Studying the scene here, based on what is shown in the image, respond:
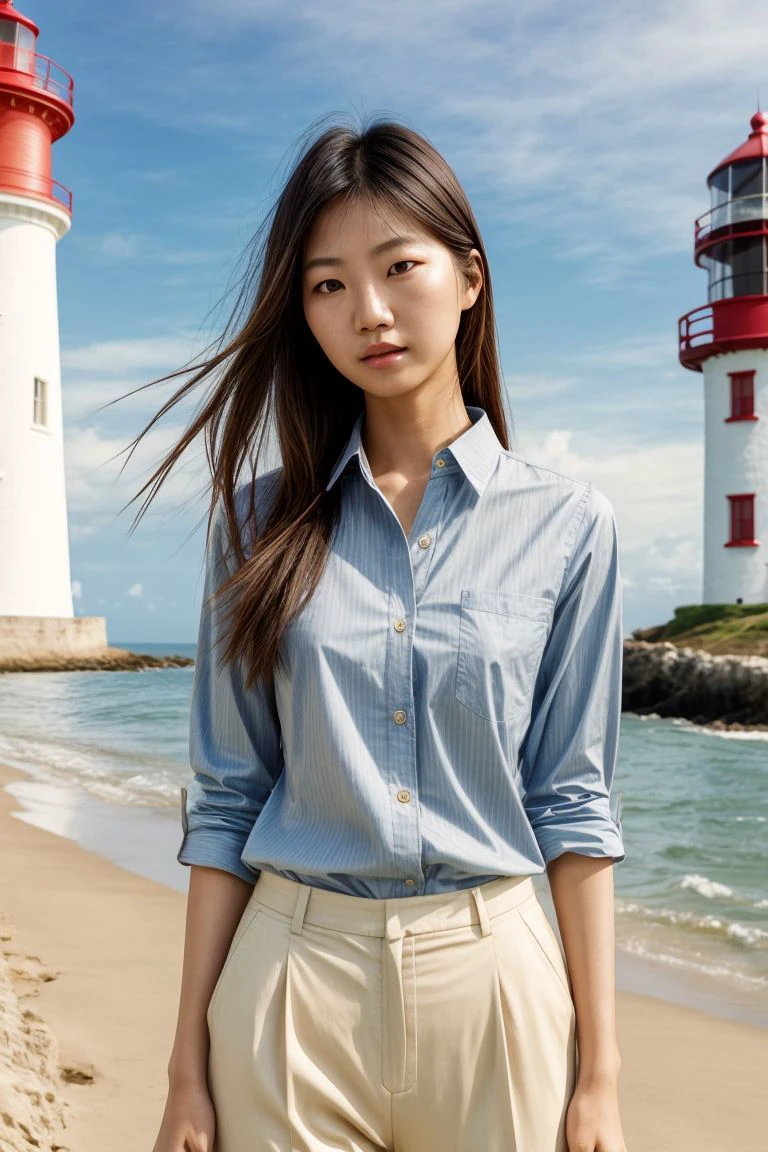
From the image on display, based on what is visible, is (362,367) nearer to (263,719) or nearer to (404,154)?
(404,154)

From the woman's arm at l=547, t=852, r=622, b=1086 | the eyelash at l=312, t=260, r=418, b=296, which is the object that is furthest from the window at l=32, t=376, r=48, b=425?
the woman's arm at l=547, t=852, r=622, b=1086

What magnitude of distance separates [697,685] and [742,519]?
13.9 feet

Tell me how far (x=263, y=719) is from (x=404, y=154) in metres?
0.75

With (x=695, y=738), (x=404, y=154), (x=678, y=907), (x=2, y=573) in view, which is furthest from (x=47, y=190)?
(x=404, y=154)

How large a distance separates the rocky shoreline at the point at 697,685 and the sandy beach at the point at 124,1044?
623 inches

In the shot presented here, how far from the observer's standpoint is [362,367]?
1465 millimetres

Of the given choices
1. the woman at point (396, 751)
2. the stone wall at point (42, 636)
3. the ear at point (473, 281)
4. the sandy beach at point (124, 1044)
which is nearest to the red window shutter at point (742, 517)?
the stone wall at point (42, 636)

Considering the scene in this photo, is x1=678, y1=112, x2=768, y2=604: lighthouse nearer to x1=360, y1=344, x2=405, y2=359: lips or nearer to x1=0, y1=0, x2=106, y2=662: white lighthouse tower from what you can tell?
x1=0, y1=0, x2=106, y2=662: white lighthouse tower

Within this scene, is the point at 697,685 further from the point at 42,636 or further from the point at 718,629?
the point at 42,636

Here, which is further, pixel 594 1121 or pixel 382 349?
pixel 382 349

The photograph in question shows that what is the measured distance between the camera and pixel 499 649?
135cm

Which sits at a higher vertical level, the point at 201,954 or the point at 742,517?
the point at 742,517

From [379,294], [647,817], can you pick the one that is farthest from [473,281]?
[647,817]

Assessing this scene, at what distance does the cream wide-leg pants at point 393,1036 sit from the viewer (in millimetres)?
1258
